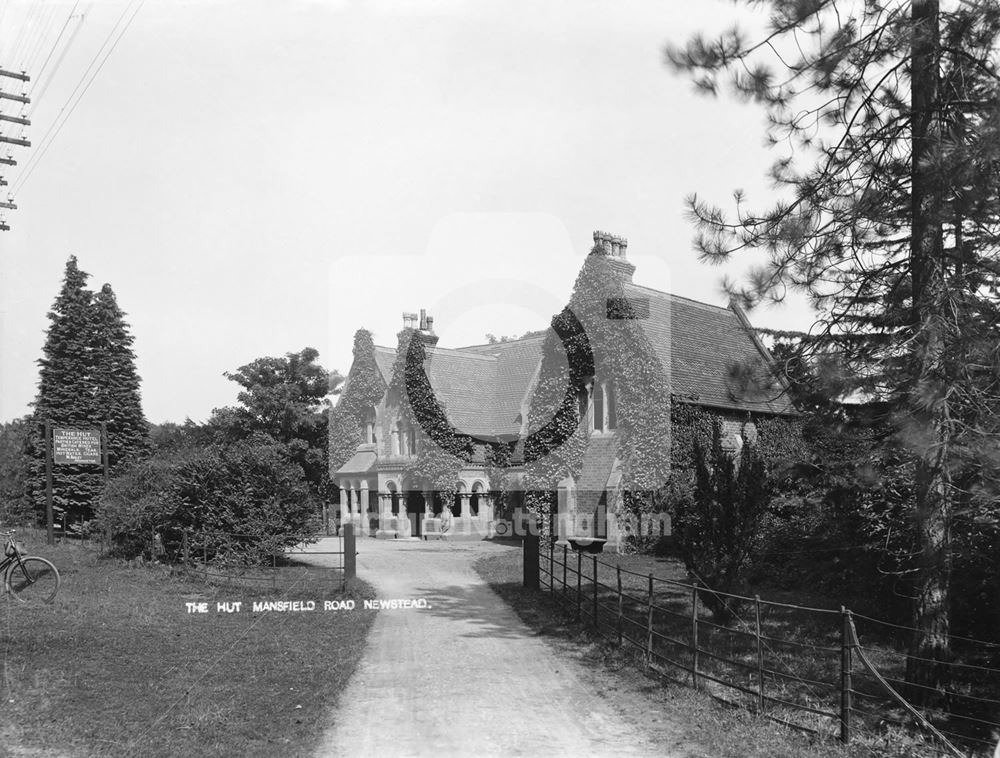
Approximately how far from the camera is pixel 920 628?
905 centimetres

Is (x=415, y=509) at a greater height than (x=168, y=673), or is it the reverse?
(x=415, y=509)

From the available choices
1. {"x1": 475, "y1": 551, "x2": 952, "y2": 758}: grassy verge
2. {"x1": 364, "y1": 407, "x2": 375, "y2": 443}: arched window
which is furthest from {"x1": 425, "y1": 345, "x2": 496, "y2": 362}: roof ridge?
{"x1": 475, "y1": 551, "x2": 952, "y2": 758}: grassy verge

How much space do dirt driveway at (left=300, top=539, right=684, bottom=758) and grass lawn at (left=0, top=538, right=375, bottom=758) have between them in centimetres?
40

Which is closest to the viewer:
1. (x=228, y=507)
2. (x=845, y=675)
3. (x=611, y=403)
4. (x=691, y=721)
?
(x=845, y=675)

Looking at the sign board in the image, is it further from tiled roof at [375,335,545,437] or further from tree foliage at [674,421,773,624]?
tree foliage at [674,421,773,624]

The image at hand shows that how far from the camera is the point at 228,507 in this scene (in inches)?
753

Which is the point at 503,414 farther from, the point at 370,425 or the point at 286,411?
the point at 286,411

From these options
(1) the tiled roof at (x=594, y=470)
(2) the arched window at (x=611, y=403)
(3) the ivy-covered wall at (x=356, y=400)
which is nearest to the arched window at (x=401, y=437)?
(3) the ivy-covered wall at (x=356, y=400)

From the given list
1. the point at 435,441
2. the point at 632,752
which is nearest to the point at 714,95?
the point at 632,752

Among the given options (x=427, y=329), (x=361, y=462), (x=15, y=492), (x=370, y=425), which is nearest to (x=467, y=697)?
(x=361, y=462)

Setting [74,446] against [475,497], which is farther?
[475,497]

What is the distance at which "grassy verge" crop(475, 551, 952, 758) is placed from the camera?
23.3 ft

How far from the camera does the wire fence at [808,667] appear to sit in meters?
7.68

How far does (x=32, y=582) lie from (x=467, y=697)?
30.2ft
